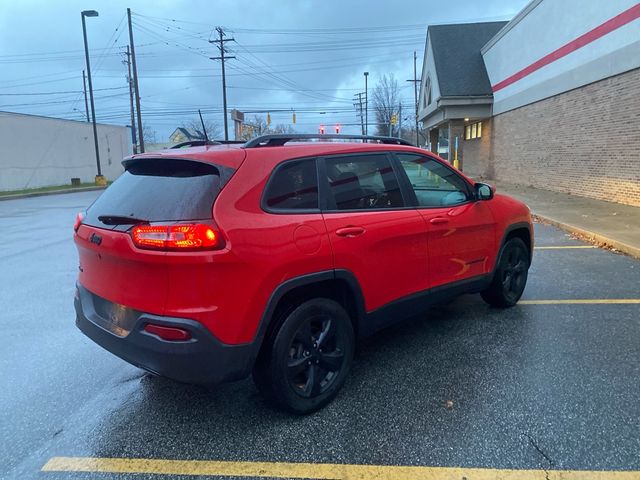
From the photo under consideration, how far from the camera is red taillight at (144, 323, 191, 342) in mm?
2551

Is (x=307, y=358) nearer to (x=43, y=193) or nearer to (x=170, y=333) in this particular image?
(x=170, y=333)

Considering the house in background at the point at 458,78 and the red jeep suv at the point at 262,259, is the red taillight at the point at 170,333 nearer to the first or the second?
the red jeep suv at the point at 262,259

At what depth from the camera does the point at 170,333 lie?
257 cm

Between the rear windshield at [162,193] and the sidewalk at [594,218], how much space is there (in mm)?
7158

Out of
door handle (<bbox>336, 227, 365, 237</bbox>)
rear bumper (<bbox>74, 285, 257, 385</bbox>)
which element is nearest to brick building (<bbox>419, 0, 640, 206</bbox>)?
door handle (<bbox>336, 227, 365, 237</bbox>)

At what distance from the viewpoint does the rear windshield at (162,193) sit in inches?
105

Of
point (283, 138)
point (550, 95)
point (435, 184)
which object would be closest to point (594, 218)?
point (435, 184)

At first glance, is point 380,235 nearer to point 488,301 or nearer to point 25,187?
point 488,301

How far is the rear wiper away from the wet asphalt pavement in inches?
51.0

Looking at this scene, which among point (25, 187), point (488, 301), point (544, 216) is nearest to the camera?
point (488, 301)

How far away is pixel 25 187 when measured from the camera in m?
30.3

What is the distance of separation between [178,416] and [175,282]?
1102 mm

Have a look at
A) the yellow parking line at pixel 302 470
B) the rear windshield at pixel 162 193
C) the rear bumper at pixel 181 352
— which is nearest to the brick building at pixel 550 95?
the yellow parking line at pixel 302 470

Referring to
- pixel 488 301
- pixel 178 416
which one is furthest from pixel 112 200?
pixel 488 301
